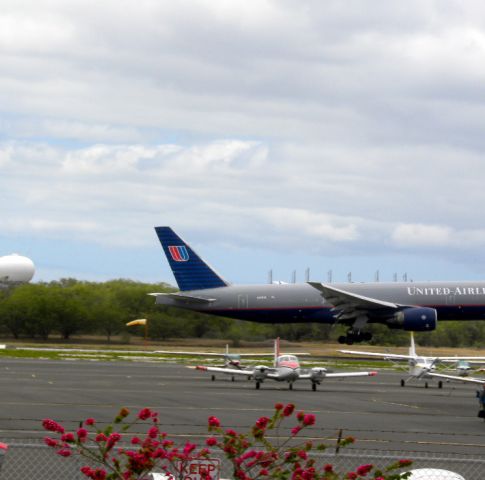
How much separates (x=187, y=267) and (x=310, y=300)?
8.13m

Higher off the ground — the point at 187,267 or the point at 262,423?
the point at 187,267

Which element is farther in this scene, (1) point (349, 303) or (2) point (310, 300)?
(2) point (310, 300)

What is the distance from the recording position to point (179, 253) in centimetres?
6706

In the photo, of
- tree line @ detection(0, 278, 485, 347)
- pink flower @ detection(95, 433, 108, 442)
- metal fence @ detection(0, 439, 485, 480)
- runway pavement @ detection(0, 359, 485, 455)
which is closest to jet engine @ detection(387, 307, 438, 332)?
runway pavement @ detection(0, 359, 485, 455)

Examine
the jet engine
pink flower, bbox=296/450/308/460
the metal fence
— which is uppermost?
the jet engine

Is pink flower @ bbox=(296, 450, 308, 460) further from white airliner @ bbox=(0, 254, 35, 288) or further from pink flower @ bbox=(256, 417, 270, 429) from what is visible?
white airliner @ bbox=(0, 254, 35, 288)

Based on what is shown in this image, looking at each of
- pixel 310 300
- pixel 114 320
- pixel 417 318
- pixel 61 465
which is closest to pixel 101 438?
pixel 61 465

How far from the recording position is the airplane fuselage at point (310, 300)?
6088 centimetres

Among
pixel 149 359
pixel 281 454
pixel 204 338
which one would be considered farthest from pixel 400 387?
pixel 204 338

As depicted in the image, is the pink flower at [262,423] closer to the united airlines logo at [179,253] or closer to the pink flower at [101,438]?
the pink flower at [101,438]

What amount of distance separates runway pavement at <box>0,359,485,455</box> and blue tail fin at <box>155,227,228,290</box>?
15.5m

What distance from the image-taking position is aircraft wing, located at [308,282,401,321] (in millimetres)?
60500

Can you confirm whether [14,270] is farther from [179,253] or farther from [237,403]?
[237,403]

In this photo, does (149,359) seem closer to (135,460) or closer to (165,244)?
(165,244)
